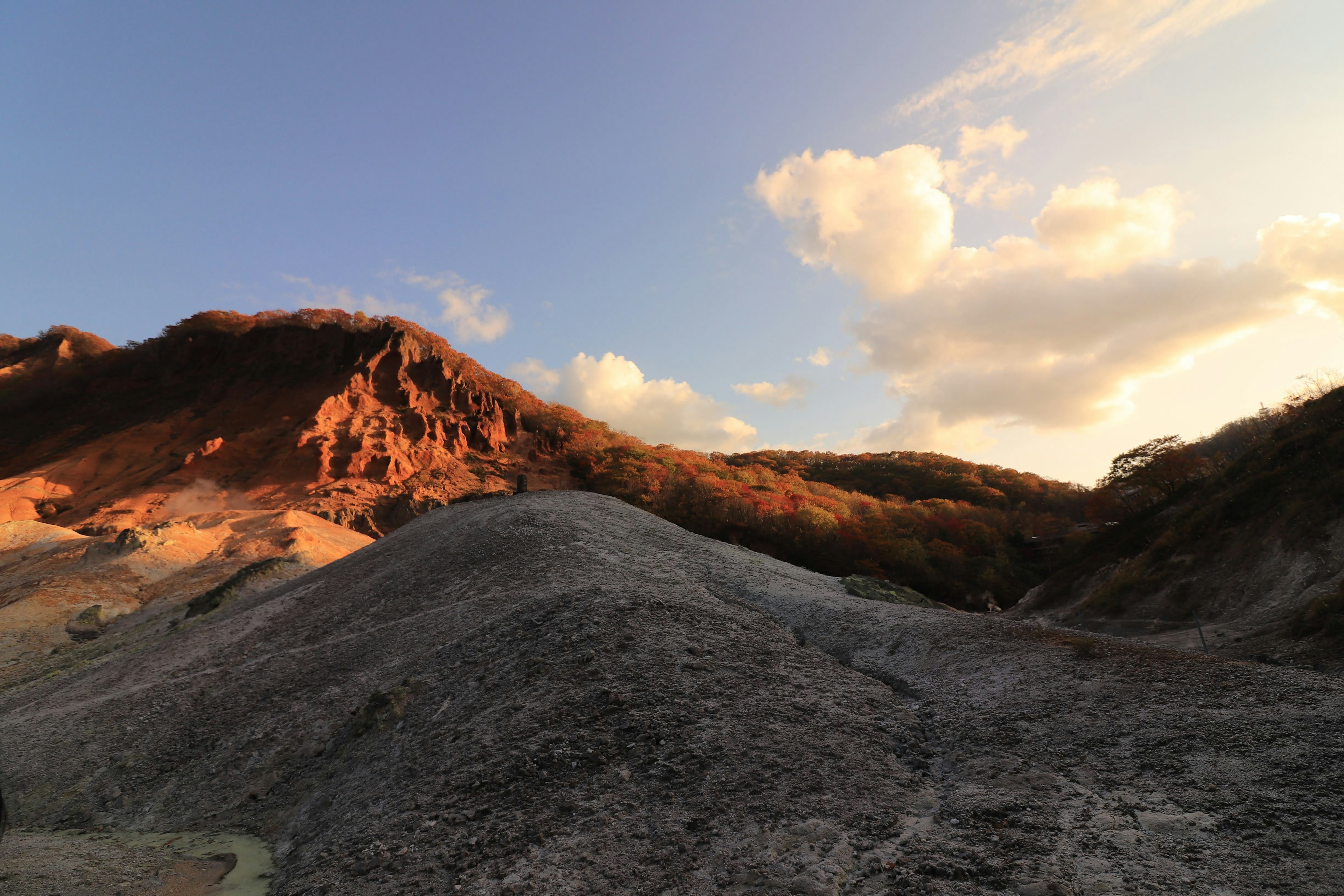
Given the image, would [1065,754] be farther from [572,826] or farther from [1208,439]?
[1208,439]

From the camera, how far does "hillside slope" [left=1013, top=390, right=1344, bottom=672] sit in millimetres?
11508

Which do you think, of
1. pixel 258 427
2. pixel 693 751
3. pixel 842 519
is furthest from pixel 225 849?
pixel 258 427

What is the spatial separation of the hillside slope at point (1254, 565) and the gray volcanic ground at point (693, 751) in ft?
27.8

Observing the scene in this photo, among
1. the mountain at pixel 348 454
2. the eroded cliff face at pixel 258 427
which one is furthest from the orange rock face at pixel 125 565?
the eroded cliff face at pixel 258 427

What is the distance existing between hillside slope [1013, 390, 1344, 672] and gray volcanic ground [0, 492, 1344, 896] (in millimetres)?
8468

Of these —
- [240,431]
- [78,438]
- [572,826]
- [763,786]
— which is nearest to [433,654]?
[572,826]

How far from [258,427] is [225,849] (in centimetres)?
3136

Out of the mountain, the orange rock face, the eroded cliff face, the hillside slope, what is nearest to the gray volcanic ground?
the orange rock face

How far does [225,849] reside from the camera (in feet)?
16.5

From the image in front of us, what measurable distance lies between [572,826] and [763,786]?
1448 millimetres

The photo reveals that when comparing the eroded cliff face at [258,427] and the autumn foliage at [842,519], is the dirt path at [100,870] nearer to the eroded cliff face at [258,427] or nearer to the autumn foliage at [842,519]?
the eroded cliff face at [258,427]

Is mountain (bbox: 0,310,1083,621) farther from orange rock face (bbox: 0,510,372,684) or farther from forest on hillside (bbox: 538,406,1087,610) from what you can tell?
orange rock face (bbox: 0,510,372,684)

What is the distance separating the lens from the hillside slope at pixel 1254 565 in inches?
453

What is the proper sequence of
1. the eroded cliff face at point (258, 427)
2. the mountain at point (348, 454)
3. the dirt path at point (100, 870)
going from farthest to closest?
the mountain at point (348, 454) → the eroded cliff face at point (258, 427) → the dirt path at point (100, 870)
